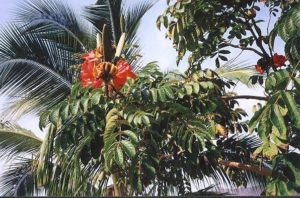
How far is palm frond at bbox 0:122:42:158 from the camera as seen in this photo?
5.75m

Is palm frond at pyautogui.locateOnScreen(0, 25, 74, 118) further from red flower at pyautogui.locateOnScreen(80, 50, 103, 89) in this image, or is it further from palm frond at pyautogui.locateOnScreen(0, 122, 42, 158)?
red flower at pyautogui.locateOnScreen(80, 50, 103, 89)

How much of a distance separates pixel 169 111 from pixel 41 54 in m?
3.49

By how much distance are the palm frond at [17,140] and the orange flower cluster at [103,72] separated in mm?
3819

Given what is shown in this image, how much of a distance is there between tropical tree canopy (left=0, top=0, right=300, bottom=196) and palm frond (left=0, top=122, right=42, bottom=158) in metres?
0.08

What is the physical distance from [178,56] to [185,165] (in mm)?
790

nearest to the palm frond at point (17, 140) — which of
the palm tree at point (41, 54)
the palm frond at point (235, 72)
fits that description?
the palm tree at point (41, 54)

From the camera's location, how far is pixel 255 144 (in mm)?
5023

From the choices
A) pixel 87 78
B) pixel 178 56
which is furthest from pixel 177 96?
pixel 178 56

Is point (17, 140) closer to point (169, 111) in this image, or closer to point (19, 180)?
point (19, 180)

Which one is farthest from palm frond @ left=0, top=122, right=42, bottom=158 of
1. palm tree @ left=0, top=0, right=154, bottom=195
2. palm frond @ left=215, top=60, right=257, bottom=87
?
palm frond @ left=215, top=60, right=257, bottom=87

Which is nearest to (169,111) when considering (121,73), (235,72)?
(121,73)

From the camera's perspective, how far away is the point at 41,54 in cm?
564

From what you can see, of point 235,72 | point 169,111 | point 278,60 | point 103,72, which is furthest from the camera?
point 235,72

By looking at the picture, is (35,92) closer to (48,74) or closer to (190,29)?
(48,74)
